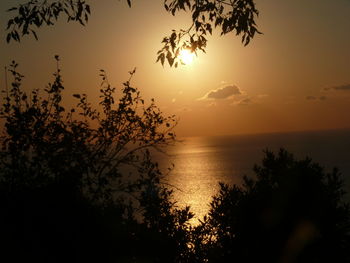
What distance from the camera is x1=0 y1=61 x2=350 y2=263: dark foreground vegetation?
7668mm

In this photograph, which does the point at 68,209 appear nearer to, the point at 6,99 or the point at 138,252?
the point at 138,252

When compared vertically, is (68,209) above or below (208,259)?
above

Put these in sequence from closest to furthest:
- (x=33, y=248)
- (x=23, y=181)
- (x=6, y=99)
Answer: (x=33, y=248), (x=23, y=181), (x=6, y=99)

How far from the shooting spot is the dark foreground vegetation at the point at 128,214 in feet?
25.2

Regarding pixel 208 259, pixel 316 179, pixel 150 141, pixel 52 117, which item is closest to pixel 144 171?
pixel 150 141

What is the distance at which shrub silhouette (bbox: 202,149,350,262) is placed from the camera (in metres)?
8.69

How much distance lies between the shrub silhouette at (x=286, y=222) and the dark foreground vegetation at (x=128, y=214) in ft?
0.07

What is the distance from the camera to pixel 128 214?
9.59 meters

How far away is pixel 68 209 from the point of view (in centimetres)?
799

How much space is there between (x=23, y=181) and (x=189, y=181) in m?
159

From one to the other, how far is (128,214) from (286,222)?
370cm

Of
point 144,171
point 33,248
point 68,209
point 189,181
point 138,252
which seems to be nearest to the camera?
point 33,248

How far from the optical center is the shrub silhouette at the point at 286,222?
869 cm

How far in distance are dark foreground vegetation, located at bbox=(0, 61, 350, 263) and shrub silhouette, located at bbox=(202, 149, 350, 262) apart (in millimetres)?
22
